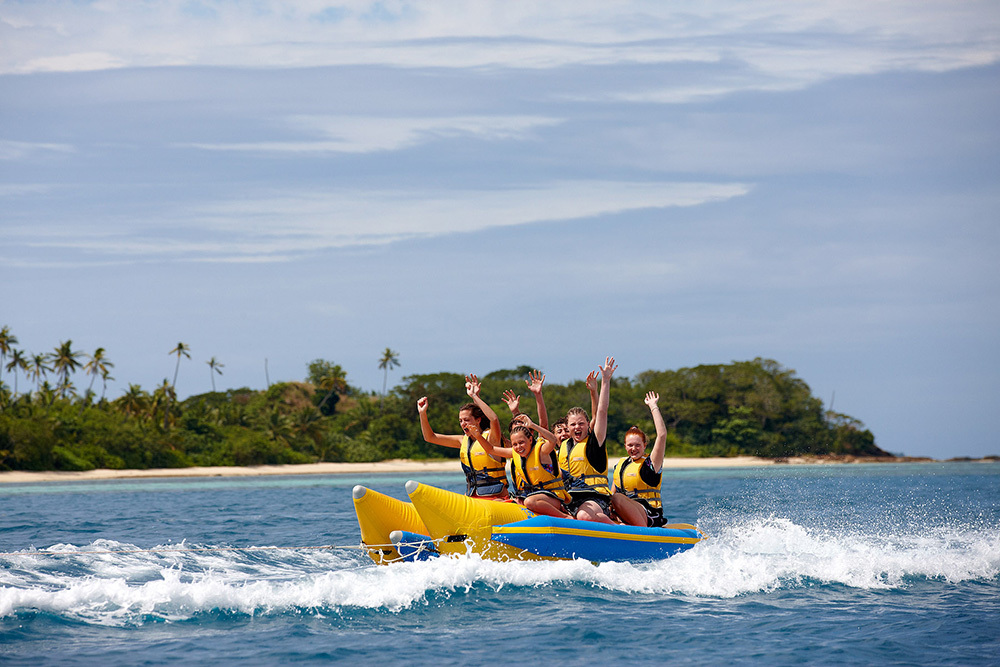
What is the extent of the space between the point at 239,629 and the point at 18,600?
161 centimetres

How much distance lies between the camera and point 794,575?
8.05 meters

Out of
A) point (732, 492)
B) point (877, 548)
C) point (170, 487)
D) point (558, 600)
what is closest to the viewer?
point (558, 600)

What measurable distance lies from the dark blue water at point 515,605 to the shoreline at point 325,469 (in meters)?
19.8

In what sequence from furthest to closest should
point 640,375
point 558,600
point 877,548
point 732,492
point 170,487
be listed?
1. point 640,375
2. point 170,487
3. point 732,492
4. point 877,548
5. point 558,600

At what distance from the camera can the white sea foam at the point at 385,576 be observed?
656cm

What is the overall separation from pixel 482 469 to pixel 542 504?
2.33ft

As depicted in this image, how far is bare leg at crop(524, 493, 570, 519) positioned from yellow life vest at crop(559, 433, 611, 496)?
300 millimetres

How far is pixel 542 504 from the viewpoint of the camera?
770 centimetres

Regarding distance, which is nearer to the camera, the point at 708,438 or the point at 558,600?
the point at 558,600

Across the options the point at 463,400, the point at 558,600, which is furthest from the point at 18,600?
the point at 463,400

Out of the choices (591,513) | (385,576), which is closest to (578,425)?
(591,513)

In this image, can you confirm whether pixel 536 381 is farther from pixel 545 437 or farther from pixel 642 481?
pixel 642 481

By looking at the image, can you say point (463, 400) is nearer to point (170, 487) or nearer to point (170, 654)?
point (170, 487)

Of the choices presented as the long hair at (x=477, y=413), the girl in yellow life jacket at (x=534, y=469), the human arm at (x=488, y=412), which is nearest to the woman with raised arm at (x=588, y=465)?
the girl in yellow life jacket at (x=534, y=469)
